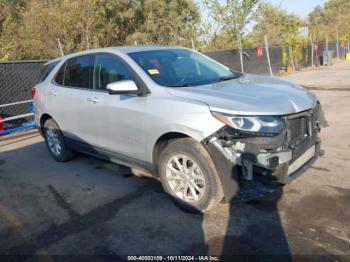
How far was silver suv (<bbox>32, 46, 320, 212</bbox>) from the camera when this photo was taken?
3490 millimetres

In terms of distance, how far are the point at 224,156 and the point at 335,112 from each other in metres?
6.21

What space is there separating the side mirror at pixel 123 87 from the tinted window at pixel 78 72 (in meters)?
1.09

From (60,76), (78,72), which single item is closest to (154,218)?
(78,72)

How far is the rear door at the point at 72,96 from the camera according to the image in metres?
5.18

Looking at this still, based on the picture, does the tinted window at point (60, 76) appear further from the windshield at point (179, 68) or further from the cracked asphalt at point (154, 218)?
the windshield at point (179, 68)

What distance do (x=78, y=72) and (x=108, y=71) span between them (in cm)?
80

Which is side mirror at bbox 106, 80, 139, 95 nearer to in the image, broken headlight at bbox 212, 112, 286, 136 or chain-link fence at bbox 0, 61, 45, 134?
broken headlight at bbox 212, 112, 286, 136

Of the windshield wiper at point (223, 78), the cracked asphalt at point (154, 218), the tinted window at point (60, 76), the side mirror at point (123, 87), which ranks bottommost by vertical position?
the cracked asphalt at point (154, 218)

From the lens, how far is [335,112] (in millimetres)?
8727

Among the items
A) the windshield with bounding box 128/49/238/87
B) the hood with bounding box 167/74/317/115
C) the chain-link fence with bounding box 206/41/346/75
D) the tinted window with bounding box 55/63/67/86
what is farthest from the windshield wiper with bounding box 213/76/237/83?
the chain-link fence with bounding box 206/41/346/75

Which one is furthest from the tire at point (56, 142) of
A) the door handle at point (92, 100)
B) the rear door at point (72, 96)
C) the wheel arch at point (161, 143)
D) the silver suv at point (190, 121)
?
the wheel arch at point (161, 143)

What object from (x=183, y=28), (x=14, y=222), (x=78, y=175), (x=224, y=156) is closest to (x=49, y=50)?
(x=183, y=28)

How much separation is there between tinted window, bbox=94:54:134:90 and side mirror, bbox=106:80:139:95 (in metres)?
0.22

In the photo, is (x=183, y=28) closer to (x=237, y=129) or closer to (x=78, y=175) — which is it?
(x=78, y=175)
